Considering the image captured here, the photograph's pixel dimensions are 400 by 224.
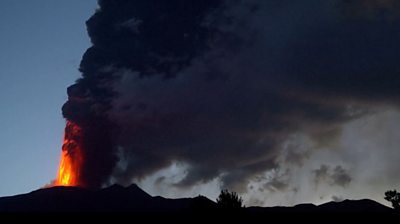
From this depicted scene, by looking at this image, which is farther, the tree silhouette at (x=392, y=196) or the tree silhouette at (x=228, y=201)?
the tree silhouette at (x=392, y=196)

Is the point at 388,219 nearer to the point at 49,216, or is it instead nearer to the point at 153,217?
the point at 153,217

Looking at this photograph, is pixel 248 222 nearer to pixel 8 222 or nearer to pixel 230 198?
pixel 230 198

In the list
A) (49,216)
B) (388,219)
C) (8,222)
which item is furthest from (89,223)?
(388,219)

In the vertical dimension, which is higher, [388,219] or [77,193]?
[77,193]

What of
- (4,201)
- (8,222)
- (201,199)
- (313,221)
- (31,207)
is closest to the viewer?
(201,199)

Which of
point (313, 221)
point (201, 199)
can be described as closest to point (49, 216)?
point (201, 199)

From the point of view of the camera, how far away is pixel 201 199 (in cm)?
1591

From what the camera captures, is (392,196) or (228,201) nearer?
(228,201)

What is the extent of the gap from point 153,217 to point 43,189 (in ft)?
601

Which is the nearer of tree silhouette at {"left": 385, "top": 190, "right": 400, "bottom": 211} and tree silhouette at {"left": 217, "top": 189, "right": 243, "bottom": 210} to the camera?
tree silhouette at {"left": 217, "top": 189, "right": 243, "bottom": 210}

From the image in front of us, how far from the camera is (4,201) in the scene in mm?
185375

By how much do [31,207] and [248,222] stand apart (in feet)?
546

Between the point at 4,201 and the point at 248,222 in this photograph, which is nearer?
the point at 248,222

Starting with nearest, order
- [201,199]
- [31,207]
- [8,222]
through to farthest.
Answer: [201,199] → [8,222] → [31,207]
